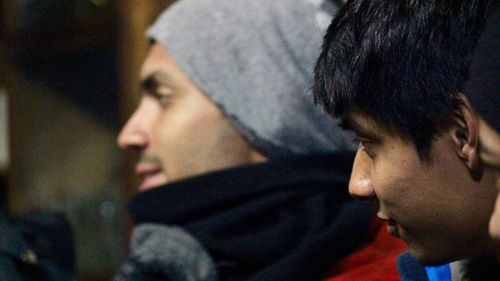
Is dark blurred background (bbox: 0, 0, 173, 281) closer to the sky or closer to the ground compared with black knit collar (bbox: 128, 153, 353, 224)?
Answer: closer to the ground

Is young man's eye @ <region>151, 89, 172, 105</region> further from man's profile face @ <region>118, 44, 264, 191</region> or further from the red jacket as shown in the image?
the red jacket

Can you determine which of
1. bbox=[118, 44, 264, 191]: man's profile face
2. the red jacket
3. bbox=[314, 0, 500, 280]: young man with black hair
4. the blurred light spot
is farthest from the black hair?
the blurred light spot

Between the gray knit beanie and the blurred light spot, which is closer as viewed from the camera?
the gray knit beanie

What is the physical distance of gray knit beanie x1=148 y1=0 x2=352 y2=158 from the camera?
275 centimetres

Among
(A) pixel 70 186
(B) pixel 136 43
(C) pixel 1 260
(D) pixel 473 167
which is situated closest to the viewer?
(D) pixel 473 167

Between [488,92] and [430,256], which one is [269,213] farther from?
[488,92]

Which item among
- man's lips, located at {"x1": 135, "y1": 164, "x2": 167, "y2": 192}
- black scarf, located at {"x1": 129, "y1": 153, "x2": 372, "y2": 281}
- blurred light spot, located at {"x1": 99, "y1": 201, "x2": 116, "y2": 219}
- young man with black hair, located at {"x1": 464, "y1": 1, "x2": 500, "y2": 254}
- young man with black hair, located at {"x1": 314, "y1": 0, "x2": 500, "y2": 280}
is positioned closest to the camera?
young man with black hair, located at {"x1": 464, "y1": 1, "x2": 500, "y2": 254}

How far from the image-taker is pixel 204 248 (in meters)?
2.70

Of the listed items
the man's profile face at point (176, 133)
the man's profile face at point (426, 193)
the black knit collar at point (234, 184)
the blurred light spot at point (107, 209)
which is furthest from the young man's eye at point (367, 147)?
the blurred light spot at point (107, 209)

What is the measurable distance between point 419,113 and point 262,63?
3.69 ft

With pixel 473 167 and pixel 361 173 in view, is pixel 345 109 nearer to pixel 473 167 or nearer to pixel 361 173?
pixel 361 173

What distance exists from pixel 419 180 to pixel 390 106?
0.11 metres

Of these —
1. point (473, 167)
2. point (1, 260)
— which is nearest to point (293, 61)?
point (1, 260)

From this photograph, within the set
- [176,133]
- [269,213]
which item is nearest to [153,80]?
[176,133]
